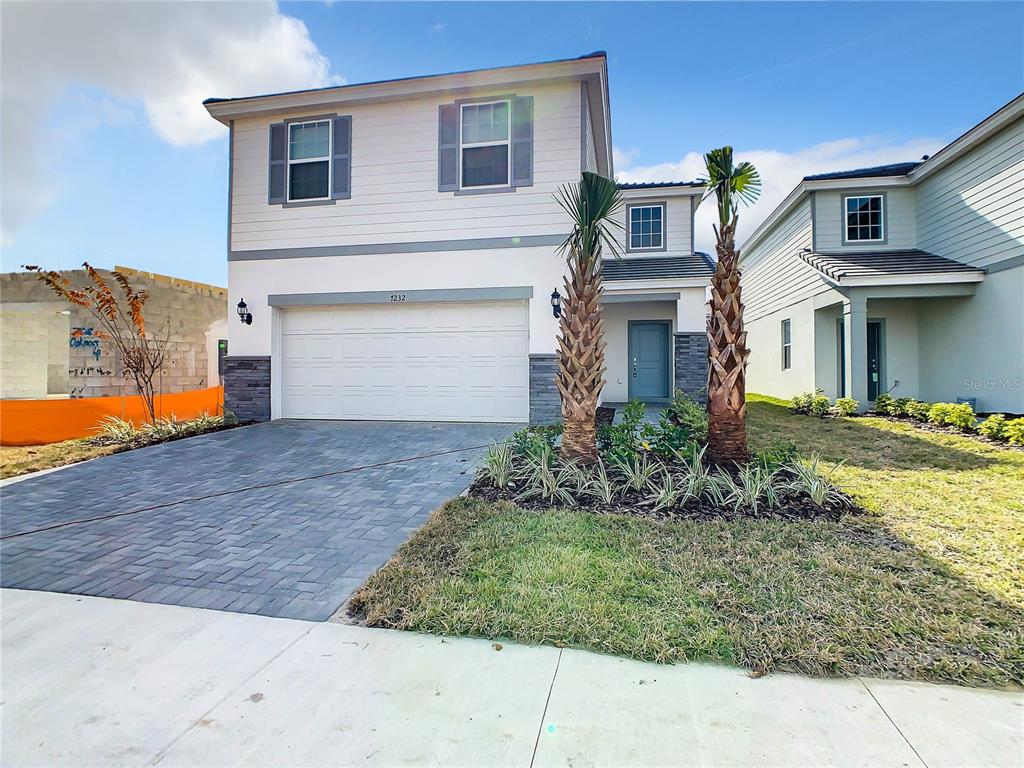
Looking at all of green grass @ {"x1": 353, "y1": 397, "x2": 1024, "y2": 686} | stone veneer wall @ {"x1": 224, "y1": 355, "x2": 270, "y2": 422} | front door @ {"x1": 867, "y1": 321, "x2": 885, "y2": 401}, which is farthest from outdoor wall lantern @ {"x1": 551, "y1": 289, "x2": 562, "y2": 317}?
Answer: front door @ {"x1": 867, "y1": 321, "x2": 885, "y2": 401}

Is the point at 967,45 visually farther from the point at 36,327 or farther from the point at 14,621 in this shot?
the point at 36,327

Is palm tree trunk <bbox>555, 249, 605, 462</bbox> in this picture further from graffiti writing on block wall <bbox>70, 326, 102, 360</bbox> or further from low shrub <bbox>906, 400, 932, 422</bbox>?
graffiti writing on block wall <bbox>70, 326, 102, 360</bbox>

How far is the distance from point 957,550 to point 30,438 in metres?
13.4

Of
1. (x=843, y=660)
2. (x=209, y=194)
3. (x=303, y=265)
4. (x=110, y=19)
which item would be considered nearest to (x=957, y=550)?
(x=843, y=660)

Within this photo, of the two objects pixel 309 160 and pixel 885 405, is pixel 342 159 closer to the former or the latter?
pixel 309 160

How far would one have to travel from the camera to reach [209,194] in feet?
39.8

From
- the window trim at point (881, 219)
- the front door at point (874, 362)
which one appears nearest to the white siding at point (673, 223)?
the window trim at point (881, 219)

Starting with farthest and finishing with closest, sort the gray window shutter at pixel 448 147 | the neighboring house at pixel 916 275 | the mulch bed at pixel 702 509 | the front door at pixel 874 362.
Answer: the front door at pixel 874 362 → the neighboring house at pixel 916 275 → the gray window shutter at pixel 448 147 → the mulch bed at pixel 702 509

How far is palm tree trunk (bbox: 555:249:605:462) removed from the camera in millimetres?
5949

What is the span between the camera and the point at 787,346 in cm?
1636

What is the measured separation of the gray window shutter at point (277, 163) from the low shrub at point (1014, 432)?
13902 millimetres

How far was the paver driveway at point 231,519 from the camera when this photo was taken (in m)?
3.61

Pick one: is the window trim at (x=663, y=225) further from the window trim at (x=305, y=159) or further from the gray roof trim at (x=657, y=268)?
the window trim at (x=305, y=159)

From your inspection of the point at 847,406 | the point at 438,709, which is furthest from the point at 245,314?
the point at 847,406
